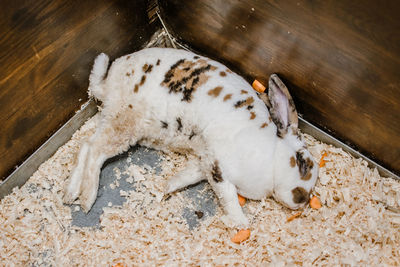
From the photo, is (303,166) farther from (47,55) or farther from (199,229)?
(47,55)

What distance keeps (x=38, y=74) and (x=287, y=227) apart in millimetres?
2103

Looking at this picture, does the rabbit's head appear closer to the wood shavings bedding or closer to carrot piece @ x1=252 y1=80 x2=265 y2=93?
Answer: the wood shavings bedding

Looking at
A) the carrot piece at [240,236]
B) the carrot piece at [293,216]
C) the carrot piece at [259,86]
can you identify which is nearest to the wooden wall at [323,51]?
the carrot piece at [259,86]

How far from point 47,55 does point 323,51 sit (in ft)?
6.23

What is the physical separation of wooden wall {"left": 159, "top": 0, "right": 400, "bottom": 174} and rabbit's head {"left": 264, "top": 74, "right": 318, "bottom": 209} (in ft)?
0.94

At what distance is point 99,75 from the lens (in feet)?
9.70

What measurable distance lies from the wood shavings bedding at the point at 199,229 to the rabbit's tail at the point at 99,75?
25.6 inches

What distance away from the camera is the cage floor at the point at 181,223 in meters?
2.63

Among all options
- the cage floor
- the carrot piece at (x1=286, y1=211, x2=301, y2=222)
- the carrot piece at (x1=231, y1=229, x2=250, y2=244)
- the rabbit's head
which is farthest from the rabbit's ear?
the carrot piece at (x1=231, y1=229, x2=250, y2=244)

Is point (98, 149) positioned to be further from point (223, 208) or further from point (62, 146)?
point (223, 208)

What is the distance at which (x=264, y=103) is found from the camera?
282 cm

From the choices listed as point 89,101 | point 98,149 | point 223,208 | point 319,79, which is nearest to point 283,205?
point 223,208

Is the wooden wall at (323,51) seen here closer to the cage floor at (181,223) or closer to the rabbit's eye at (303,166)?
the cage floor at (181,223)

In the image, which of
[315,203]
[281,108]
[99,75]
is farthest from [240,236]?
[99,75]
